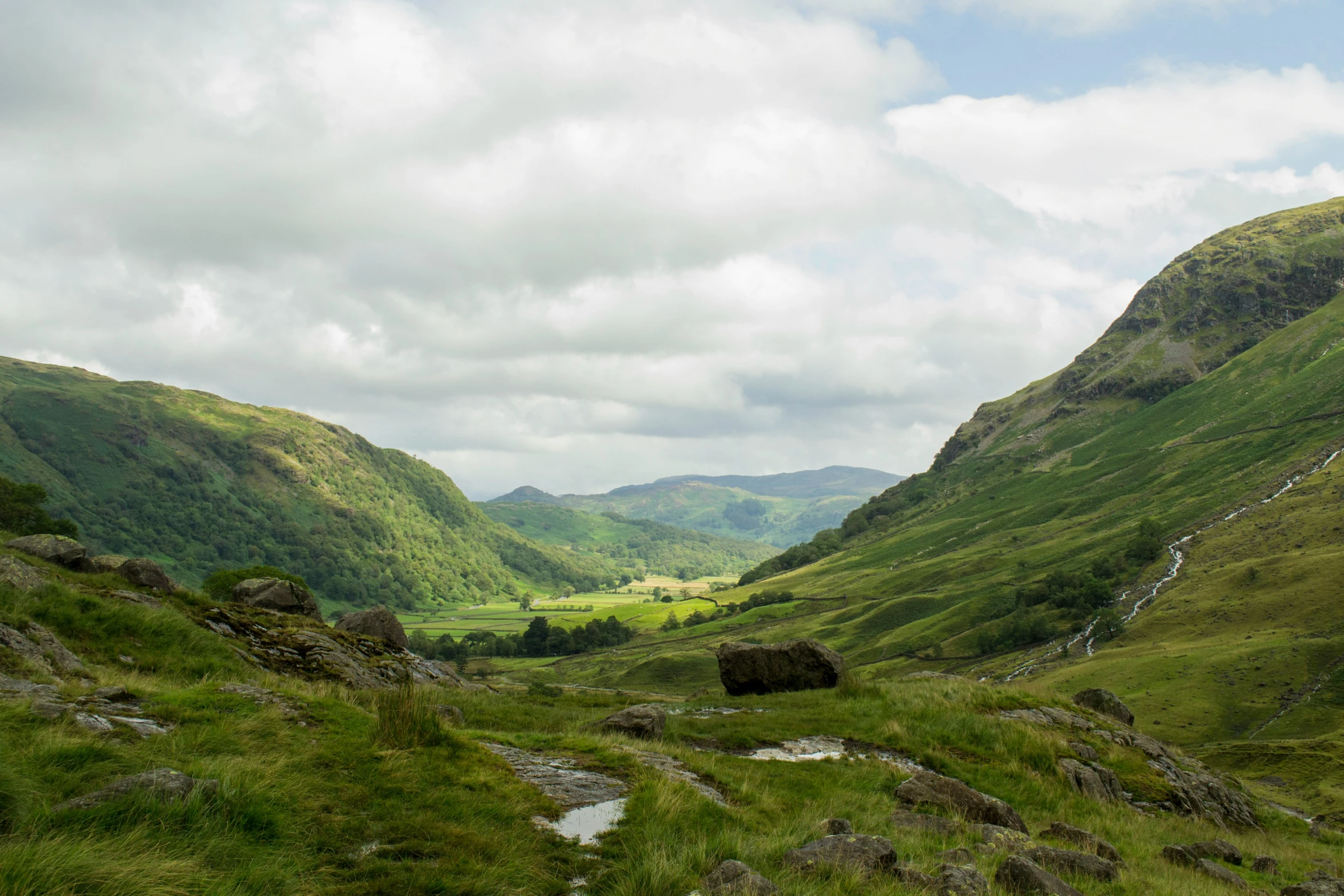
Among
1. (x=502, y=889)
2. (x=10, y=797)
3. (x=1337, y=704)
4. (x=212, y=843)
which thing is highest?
(x=10, y=797)

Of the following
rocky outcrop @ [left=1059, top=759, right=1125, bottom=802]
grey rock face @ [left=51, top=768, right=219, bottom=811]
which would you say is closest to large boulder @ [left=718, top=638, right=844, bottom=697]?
rocky outcrop @ [left=1059, top=759, right=1125, bottom=802]

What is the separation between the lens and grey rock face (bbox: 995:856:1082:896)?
888 cm

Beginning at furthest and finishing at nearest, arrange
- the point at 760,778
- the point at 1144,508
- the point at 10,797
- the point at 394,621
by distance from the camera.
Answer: the point at 1144,508, the point at 394,621, the point at 760,778, the point at 10,797

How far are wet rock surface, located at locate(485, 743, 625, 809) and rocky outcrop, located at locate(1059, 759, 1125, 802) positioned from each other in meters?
13.3

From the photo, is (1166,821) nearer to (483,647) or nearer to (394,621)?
(394,621)

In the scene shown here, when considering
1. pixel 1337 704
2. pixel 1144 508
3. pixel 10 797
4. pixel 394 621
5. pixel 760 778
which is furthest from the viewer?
pixel 1144 508

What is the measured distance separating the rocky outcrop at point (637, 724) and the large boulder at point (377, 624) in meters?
18.3

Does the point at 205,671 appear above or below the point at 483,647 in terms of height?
above

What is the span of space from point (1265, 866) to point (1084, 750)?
18.3 ft

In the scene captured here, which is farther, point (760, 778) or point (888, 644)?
point (888, 644)

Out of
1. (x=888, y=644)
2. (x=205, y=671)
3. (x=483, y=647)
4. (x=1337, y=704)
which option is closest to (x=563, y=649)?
(x=483, y=647)

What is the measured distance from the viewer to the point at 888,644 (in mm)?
141000

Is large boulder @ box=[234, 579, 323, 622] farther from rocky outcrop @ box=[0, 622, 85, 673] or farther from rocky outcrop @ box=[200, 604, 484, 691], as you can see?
rocky outcrop @ box=[0, 622, 85, 673]

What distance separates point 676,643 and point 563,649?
3033 centimetres
